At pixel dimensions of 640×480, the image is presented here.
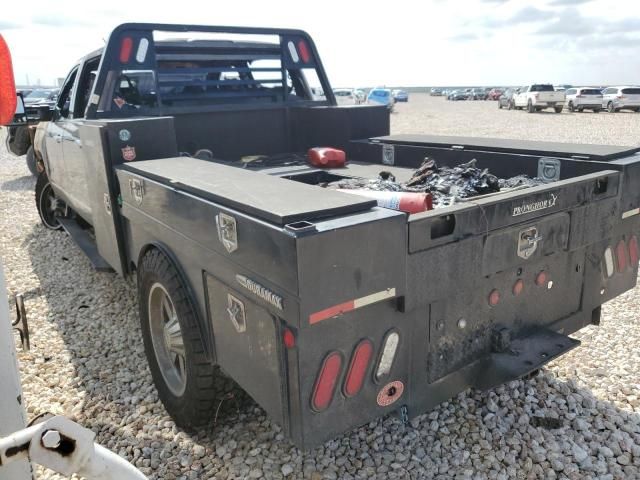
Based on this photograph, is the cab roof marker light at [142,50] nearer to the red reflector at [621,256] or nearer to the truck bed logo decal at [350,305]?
the truck bed logo decal at [350,305]

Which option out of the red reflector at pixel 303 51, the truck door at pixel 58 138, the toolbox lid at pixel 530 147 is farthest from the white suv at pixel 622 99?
the truck door at pixel 58 138

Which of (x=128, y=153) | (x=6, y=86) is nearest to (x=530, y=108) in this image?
(x=128, y=153)

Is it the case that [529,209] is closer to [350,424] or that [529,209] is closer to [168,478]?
[350,424]

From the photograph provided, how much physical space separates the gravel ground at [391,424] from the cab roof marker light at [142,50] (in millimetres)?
2022

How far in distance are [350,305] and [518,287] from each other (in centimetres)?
105

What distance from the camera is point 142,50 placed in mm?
4562

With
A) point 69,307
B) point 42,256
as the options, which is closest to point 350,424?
point 69,307

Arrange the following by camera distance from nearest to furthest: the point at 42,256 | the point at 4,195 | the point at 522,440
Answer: the point at 522,440
the point at 42,256
the point at 4,195

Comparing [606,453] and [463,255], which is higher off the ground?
[463,255]

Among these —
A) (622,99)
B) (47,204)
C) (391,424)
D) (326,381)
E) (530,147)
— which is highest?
(530,147)

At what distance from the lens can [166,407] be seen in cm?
308

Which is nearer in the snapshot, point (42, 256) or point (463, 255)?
point (463, 255)

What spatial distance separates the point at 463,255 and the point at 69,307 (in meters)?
3.70

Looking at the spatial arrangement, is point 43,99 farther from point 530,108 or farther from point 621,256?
point 530,108
